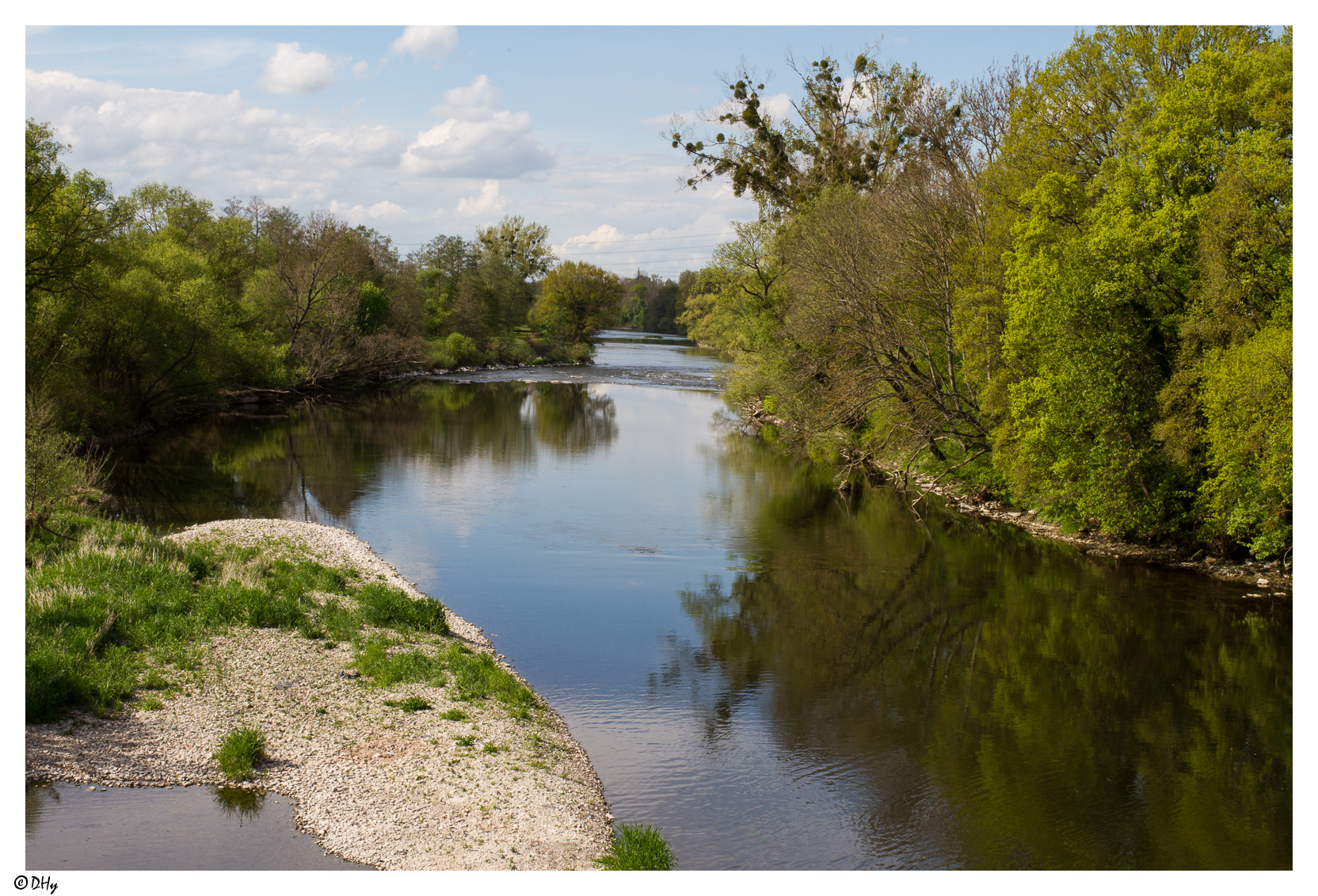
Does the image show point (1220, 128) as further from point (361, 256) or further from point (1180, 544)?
point (361, 256)

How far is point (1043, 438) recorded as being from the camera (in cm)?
2234

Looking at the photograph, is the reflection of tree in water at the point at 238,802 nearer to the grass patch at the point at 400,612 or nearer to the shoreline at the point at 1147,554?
the grass patch at the point at 400,612

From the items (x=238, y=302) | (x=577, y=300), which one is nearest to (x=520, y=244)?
(x=577, y=300)

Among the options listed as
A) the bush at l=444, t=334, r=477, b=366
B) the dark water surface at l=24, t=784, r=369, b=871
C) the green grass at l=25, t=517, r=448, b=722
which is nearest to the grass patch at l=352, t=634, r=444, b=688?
the green grass at l=25, t=517, r=448, b=722

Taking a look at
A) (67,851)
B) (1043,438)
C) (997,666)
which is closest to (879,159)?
(1043,438)

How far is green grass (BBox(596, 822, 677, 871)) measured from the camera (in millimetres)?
8688

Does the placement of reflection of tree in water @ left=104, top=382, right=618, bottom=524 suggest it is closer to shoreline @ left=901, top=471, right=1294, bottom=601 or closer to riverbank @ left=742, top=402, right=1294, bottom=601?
riverbank @ left=742, top=402, right=1294, bottom=601

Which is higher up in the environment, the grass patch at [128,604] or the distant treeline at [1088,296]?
the distant treeline at [1088,296]

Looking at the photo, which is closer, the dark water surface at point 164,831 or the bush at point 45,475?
the dark water surface at point 164,831

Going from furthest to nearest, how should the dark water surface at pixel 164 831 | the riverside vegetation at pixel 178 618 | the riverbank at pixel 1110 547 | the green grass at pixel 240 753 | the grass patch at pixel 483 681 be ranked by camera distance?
the riverbank at pixel 1110 547, the grass patch at pixel 483 681, the riverside vegetation at pixel 178 618, the green grass at pixel 240 753, the dark water surface at pixel 164 831

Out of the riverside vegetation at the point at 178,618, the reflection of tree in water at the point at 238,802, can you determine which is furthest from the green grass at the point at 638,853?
the reflection of tree in water at the point at 238,802

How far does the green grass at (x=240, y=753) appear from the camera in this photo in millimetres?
9922

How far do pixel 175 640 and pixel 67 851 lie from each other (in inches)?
175

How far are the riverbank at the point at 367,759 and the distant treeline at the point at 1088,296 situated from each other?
15119 mm
